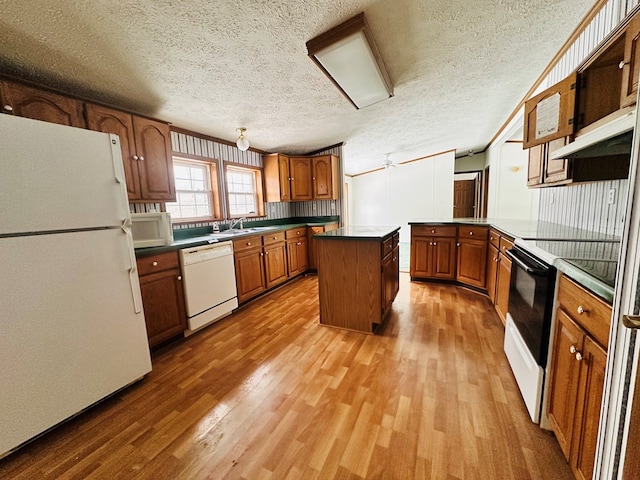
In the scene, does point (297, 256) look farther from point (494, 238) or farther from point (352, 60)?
point (352, 60)

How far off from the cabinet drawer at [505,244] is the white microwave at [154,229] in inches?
118

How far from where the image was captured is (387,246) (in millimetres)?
2398

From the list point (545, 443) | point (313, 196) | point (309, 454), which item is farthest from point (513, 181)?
point (309, 454)

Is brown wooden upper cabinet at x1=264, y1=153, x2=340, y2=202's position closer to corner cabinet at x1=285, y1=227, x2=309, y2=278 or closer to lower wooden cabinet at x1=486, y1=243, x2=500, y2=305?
corner cabinet at x1=285, y1=227, x2=309, y2=278

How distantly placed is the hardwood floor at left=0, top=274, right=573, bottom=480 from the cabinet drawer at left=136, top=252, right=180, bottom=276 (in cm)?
74

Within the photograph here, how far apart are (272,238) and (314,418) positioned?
2421 mm

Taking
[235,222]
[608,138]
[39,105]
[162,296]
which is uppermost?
[39,105]

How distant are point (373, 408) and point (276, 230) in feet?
8.35

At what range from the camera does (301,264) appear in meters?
4.20

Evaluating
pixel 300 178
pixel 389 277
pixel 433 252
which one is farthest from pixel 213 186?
pixel 433 252

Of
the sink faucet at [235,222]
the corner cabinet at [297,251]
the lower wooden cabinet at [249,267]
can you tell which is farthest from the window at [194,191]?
the corner cabinet at [297,251]

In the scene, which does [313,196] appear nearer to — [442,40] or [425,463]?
[442,40]

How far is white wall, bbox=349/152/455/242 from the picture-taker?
6.28m

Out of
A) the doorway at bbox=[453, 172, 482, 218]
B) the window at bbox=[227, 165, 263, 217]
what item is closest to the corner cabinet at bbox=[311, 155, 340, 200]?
the window at bbox=[227, 165, 263, 217]
